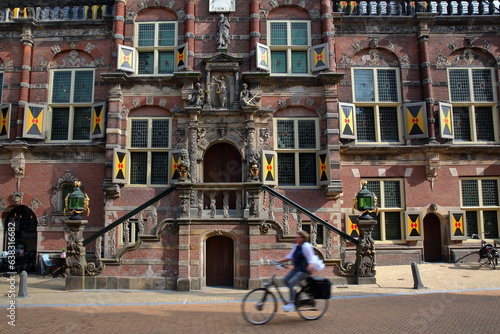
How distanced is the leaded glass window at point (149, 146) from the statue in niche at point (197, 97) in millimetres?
1362

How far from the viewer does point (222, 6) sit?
16.8 meters

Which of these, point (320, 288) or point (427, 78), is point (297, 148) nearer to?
point (427, 78)

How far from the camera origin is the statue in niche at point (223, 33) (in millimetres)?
16250

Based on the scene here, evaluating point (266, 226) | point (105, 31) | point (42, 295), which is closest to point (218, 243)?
point (266, 226)

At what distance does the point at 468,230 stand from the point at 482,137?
13.6 feet

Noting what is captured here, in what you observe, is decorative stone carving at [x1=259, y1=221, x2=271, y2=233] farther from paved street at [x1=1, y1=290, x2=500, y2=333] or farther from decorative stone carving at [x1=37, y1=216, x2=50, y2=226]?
decorative stone carving at [x1=37, y1=216, x2=50, y2=226]

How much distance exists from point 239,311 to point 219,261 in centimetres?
348

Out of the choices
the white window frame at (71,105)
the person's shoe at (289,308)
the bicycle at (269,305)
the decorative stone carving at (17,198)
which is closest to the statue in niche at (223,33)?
the white window frame at (71,105)

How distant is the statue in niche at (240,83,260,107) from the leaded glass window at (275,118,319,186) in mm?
1328

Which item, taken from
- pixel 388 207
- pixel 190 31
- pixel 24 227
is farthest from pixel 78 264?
pixel 388 207

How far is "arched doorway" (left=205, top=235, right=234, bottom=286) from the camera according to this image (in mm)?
11969

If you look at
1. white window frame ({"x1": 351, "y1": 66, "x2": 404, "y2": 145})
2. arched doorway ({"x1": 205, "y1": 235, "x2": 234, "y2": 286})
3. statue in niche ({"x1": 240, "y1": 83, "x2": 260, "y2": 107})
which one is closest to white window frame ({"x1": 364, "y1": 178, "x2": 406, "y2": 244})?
white window frame ({"x1": 351, "y1": 66, "x2": 404, "y2": 145})

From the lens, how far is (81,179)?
16.6 meters

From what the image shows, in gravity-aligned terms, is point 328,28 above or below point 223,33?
above
